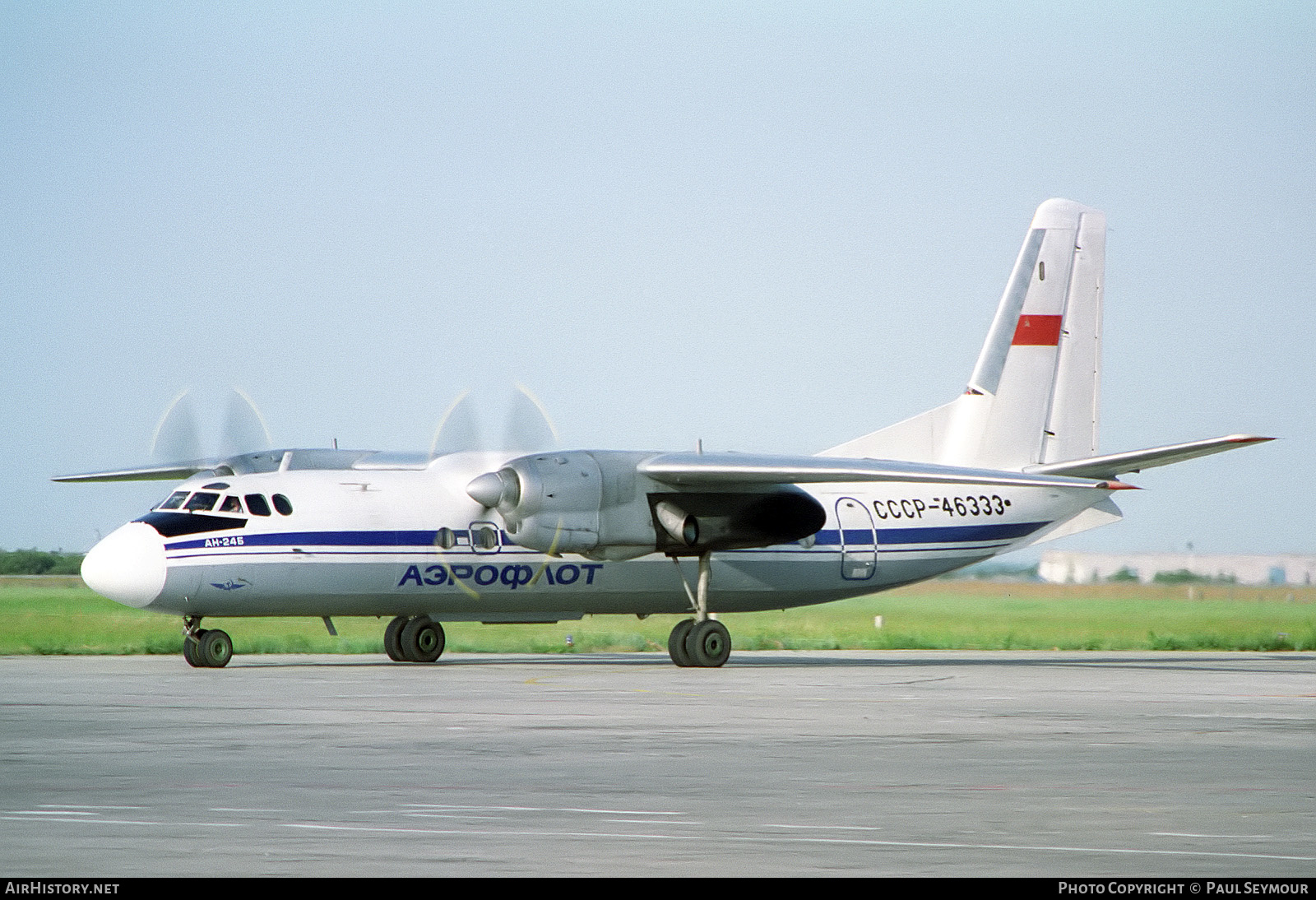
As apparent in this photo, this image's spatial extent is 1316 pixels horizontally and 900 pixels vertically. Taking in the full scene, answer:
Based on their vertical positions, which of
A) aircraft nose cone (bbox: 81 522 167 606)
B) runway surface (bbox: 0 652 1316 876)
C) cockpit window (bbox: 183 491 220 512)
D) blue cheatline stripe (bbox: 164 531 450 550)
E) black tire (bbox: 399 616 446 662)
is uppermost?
cockpit window (bbox: 183 491 220 512)

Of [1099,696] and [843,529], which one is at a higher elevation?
[843,529]

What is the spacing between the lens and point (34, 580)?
31562 mm

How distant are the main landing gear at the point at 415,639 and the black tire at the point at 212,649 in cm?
335

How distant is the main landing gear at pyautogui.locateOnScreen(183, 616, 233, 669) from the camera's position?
80.3 feet

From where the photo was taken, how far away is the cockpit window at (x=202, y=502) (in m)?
24.0

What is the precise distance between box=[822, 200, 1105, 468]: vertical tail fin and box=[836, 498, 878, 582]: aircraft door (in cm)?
162

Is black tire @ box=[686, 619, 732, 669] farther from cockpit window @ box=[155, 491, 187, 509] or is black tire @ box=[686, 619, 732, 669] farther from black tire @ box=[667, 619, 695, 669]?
cockpit window @ box=[155, 491, 187, 509]

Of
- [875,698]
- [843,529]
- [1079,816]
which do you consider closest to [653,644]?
[843,529]

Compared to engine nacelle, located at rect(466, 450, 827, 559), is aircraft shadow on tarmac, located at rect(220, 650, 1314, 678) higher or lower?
lower

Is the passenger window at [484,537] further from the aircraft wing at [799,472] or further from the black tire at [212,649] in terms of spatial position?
the black tire at [212,649]

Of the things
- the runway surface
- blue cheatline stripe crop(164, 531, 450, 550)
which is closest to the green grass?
blue cheatline stripe crop(164, 531, 450, 550)

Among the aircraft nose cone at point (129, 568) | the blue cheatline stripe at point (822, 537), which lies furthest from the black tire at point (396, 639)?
the aircraft nose cone at point (129, 568)

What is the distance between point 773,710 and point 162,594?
32.9 feet
